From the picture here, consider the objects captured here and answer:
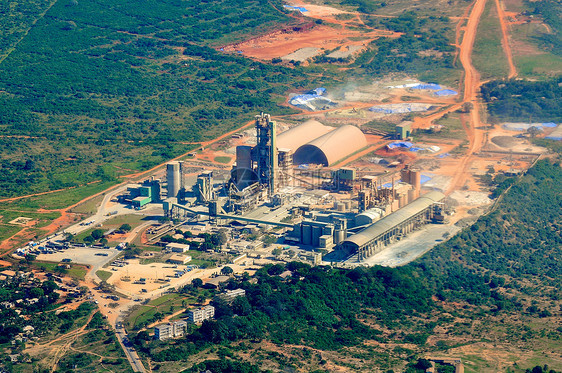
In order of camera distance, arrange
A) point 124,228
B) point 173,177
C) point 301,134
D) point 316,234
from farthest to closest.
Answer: point 301,134 → point 173,177 → point 124,228 → point 316,234

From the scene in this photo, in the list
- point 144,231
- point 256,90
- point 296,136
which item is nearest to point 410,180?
point 296,136

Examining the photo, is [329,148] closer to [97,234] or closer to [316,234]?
[316,234]

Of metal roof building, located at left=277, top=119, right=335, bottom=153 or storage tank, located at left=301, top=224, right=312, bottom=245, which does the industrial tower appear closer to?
metal roof building, located at left=277, top=119, right=335, bottom=153

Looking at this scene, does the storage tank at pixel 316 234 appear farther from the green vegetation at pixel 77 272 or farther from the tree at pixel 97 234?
the green vegetation at pixel 77 272

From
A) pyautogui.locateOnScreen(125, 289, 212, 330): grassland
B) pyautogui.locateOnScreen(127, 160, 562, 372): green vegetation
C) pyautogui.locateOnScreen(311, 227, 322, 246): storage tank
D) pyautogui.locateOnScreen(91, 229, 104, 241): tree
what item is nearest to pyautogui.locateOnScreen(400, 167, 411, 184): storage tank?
pyautogui.locateOnScreen(127, 160, 562, 372): green vegetation

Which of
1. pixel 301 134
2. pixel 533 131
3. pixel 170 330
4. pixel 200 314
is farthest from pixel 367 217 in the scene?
pixel 533 131

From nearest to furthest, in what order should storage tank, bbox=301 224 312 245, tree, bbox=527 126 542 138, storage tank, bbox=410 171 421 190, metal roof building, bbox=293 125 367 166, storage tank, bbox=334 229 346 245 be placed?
storage tank, bbox=334 229 346 245 < storage tank, bbox=301 224 312 245 < storage tank, bbox=410 171 421 190 < metal roof building, bbox=293 125 367 166 < tree, bbox=527 126 542 138
